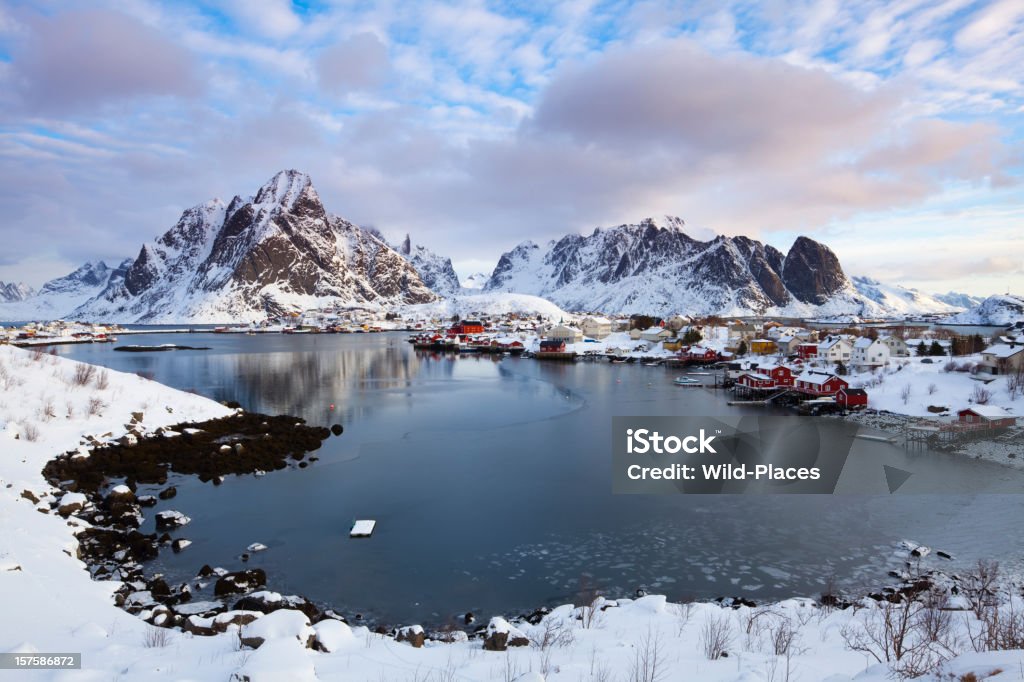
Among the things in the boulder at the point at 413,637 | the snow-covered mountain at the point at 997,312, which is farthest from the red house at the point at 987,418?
the snow-covered mountain at the point at 997,312

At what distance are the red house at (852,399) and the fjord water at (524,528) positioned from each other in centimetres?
731

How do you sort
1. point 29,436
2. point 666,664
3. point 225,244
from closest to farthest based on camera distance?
point 666,664 → point 29,436 → point 225,244

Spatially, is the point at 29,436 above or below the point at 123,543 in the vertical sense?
above

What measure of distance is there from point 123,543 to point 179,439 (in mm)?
7872

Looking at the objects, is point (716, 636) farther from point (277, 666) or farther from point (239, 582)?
point (239, 582)

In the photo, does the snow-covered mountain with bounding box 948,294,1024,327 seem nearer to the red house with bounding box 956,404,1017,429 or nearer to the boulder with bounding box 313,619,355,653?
the red house with bounding box 956,404,1017,429

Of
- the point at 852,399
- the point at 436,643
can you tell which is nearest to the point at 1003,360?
the point at 852,399

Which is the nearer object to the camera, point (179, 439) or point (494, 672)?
point (494, 672)

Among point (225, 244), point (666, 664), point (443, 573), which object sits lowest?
point (443, 573)

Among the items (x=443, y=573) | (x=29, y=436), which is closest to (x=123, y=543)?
(x=443, y=573)

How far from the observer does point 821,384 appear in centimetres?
2791

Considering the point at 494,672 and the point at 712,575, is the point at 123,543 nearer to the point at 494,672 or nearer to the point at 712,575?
the point at 494,672

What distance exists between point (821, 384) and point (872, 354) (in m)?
10.1

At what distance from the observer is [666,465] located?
1645 centimetres
